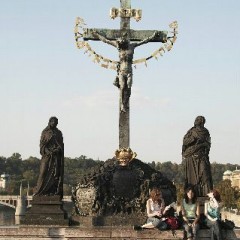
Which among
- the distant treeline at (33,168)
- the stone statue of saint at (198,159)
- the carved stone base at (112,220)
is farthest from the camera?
the distant treeline at (33,168)

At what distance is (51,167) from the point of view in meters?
18.0

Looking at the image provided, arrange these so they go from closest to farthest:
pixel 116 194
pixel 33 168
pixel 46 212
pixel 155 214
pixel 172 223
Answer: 1. pixel 172 223
2. pixel 155 214
3. pixel 46 212
4. pixel 116 194
5. pixel 33 168

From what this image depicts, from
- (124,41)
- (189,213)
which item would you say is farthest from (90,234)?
(124,41)

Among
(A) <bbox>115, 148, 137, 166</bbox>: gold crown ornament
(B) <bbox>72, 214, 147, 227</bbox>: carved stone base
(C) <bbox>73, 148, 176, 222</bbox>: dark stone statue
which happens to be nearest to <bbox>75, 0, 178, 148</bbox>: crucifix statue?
(A) <bbox>115, 148, 137, 166</bbox>: gold crown ornament

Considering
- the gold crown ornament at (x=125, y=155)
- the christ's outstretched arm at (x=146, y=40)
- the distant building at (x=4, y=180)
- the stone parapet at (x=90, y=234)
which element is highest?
the distant building at (x=4, y=180)

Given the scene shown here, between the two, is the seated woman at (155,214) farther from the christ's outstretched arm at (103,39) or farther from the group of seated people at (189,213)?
the christ's outstretched arm at (103,39)

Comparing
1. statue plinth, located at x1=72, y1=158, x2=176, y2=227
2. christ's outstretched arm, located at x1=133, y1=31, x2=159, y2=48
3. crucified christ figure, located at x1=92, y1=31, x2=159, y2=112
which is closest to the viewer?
statue plinth, located at x1=72, y1=158, x2=176, y2=227

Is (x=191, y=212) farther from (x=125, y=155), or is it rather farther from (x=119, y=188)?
(x=125, y=155)

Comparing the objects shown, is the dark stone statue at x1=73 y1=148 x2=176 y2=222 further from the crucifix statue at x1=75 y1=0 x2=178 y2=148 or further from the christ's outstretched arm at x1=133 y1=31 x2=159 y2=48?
the christ's outstretched arm at x1=133 y1=31 x2=159 y2=48

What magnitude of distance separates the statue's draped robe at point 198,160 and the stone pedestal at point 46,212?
11.0ft

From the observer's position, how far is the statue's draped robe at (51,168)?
17.9 meters

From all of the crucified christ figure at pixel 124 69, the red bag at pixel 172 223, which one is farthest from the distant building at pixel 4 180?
the red bag at pixel 172 223

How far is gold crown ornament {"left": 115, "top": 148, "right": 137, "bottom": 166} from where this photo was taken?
63.5ft

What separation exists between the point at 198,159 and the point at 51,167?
3865 mm
